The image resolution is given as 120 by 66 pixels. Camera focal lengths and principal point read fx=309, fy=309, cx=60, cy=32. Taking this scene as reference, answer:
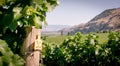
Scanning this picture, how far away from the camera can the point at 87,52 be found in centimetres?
1136

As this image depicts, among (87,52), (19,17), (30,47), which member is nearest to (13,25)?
(19,17)

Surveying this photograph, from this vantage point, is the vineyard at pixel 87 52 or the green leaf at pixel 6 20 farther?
the vineyard at pixel 87 52

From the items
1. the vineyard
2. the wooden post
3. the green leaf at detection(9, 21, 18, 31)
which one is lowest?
the vineyard

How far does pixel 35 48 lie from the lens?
3234mm

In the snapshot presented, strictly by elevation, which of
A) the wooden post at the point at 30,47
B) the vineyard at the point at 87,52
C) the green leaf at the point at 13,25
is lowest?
the vineyard at the point at 87,52

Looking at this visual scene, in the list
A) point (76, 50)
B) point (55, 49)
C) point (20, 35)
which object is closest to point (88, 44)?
point (76, 50)

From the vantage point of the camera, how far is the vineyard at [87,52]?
11.1m

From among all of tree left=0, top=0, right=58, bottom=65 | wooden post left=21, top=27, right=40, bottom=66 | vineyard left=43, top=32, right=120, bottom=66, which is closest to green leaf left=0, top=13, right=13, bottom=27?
tree left=0, top=0, right=58, bottom=65

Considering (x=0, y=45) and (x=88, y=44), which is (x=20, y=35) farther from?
(x=88, y=44)

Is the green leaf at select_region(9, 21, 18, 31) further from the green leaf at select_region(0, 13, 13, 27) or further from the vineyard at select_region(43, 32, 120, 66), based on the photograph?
the vineyard at select_region(43, 32, 120, 66)

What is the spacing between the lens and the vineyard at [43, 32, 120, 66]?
11141 millimetres

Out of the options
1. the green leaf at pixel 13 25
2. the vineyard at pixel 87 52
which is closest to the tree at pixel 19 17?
the green leaf at pixel 13 25

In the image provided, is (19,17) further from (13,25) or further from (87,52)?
(87,52)

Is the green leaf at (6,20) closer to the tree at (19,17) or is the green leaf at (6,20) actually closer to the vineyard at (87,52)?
the tree at (19,17)
